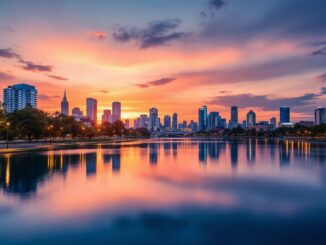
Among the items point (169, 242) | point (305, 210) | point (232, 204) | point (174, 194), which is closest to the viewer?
point (169, 242)

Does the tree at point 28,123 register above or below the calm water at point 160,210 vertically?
above

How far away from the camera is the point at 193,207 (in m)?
13.3

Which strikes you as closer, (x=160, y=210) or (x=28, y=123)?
(x=160, y=210)

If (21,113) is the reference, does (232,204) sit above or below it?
below

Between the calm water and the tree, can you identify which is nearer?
the calm water

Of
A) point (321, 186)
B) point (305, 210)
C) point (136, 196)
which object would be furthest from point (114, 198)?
point (321, 186)

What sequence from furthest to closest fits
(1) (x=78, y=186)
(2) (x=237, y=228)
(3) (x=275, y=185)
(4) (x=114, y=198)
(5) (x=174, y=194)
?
(3) (x=275, y=185)
(1) (x=78, y=186)
(5) (x=174, y=194)
(4) (x=114, y=198)
(2) (x=237, y=228)

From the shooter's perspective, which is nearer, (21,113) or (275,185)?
(275,185)

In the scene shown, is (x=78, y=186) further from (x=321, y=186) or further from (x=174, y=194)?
(x=321, y=186)

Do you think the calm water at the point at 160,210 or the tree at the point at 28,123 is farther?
the tree at the point at 28,123

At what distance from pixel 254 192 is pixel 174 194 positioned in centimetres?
496

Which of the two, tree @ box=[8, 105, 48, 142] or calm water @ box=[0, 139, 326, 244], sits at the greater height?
tree @ box=[8, 105, 48, 142]

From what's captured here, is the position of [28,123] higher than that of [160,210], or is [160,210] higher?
[28,123]

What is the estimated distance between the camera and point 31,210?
1206 centimetres
